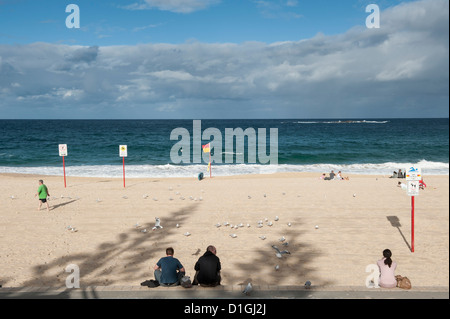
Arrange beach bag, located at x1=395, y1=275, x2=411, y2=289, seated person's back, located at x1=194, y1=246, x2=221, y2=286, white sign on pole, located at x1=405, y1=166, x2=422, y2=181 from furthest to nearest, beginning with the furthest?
white sign on pole, located at x1=405, y1=166, x2=422, y2=181, seated person's back, located at x1=194, y1=246, x2=221, y2=286, beach bag, located at x1=395, y1=275, x2=411, y2=289

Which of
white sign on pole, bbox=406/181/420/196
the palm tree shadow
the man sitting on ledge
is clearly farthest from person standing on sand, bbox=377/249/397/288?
the palm tree shadow

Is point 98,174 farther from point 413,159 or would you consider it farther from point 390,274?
A: point 413,159

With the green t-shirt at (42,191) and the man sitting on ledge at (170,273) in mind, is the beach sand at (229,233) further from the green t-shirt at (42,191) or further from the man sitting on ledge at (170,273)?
the man sitting on ledge at (170,273)

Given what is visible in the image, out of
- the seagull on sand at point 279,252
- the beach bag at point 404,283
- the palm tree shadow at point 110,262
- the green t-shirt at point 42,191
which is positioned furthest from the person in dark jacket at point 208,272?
the green t-shirt at point 42,191

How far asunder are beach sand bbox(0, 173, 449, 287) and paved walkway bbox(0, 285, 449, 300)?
1012 mm

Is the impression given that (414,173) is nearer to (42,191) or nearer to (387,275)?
(387,275)

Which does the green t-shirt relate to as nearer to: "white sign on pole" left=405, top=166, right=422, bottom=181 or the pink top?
the pink top

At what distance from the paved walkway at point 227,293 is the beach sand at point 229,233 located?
101 centimetres

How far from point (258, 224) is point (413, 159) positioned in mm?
35562

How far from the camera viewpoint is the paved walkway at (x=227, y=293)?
244 inches

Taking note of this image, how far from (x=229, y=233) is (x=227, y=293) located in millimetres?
4982

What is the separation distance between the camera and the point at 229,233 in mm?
11344

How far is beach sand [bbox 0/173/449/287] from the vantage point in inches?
324

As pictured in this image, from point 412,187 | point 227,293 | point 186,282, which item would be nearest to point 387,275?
point 412,187
